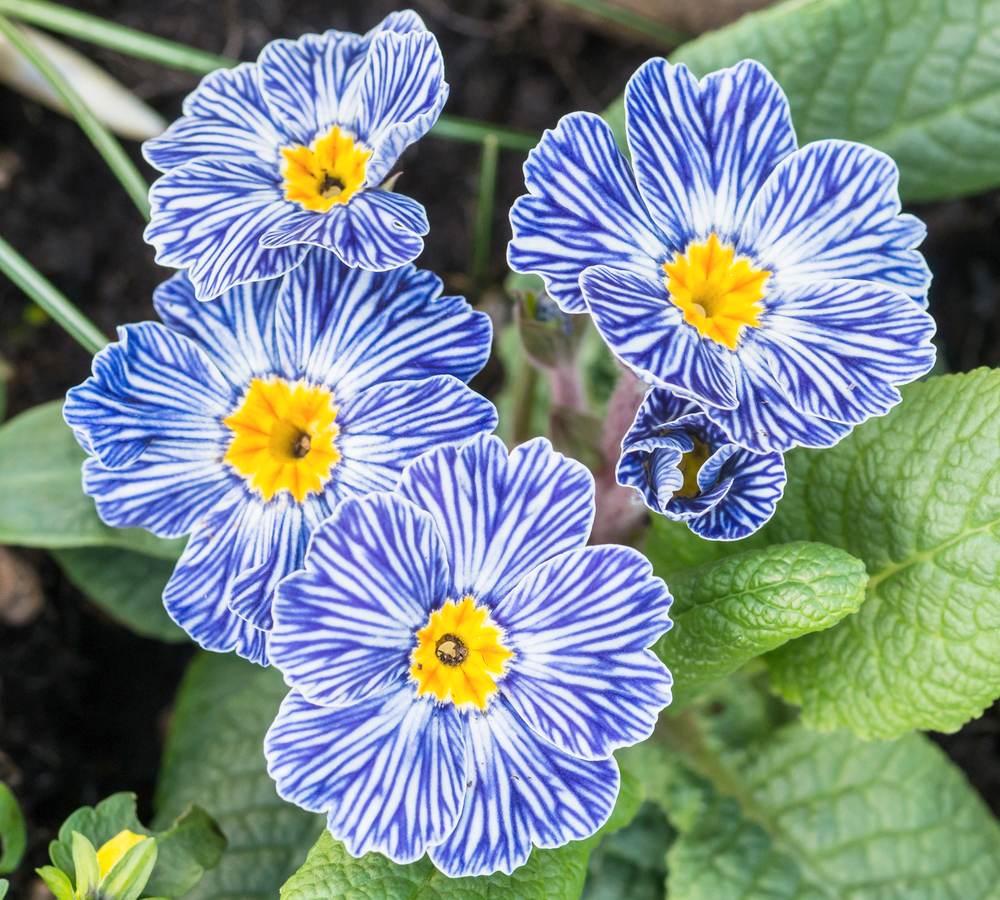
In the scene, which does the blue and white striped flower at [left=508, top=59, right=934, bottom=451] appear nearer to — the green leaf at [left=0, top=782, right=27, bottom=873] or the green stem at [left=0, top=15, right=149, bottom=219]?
the green stem at [left=0, top=15, right=149, bottom=219]

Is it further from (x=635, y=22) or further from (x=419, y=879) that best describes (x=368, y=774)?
(x=635, y=22)

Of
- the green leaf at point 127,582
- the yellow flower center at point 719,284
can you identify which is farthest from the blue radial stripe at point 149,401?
the green leaf at point 127,582

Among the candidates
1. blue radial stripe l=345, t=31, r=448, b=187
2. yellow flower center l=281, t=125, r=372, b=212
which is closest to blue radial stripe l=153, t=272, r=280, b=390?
yellow flower center l=281, t=125, r=372, b=212

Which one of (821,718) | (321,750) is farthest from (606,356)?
(321,750)

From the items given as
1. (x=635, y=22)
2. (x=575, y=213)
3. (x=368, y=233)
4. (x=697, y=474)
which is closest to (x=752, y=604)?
(x=697, y=474)

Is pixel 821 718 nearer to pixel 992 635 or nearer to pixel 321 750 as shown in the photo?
pixel 992 635

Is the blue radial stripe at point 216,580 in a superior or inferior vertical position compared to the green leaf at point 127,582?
superior

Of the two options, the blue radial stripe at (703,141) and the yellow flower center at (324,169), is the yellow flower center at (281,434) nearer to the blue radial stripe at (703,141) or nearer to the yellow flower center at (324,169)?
the yellow flower center at (324,169)
